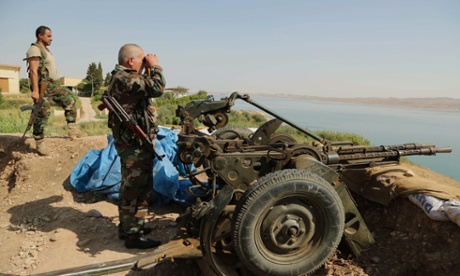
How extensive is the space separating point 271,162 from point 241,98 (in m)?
0.95

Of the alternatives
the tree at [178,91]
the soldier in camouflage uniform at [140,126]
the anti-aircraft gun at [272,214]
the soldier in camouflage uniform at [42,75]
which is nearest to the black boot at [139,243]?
the soldier in camouflage uniform at [140,126]

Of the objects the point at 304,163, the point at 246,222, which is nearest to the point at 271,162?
the point at 304,163

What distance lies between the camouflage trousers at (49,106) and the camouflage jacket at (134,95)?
3.20 meters

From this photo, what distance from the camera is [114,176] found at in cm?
526

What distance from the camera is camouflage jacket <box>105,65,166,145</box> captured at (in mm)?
3449

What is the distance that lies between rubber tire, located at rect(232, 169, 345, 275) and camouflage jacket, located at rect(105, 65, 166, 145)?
5.01 feet

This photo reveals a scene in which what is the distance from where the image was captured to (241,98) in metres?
3.93

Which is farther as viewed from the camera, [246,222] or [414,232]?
[414,232]

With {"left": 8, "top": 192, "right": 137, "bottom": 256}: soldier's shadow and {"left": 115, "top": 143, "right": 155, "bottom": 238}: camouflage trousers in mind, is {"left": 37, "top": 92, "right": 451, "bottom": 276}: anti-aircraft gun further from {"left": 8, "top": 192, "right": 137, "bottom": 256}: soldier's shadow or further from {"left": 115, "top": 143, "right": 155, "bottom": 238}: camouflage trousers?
{"left": 8, "top": 192, "right": 137, "bottom": 256}: soldier's shadow

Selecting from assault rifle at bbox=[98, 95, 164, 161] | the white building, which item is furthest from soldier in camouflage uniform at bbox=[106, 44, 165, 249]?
the white building

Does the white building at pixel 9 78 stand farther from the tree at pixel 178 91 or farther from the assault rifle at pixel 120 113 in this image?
the assault rifle at pixel 120 113

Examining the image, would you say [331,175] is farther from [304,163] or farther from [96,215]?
[96,215]

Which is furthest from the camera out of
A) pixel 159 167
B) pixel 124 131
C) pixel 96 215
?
pixel 159 167

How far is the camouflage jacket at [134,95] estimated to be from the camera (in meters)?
3.45
